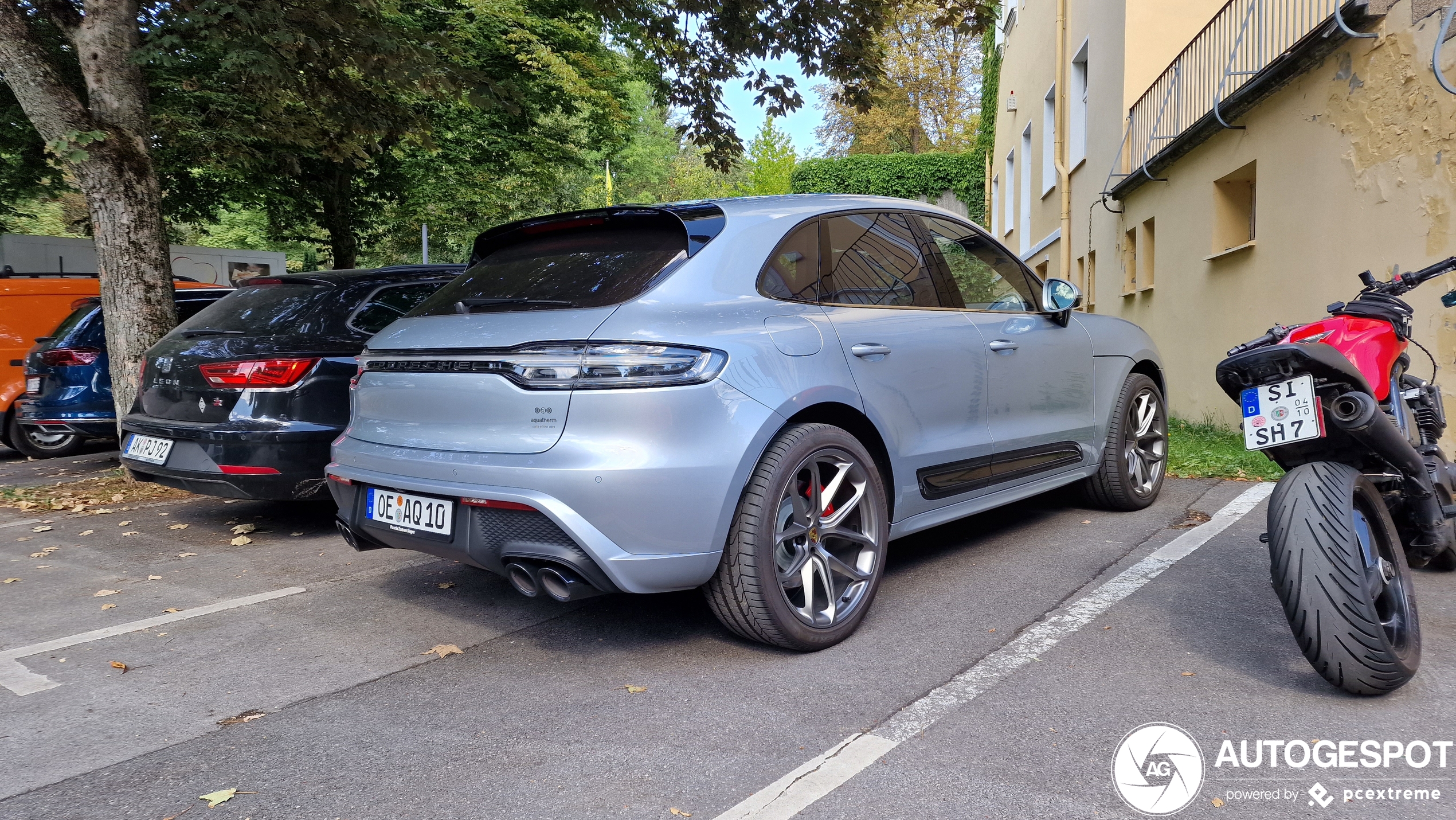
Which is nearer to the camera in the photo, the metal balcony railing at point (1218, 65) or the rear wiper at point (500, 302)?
the rear wiper at point (500, 302)

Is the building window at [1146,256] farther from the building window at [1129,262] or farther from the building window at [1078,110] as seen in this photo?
the building window at [1078,110]

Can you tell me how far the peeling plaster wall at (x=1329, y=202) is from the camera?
21.3ft

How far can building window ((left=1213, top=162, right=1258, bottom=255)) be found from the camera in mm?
9938

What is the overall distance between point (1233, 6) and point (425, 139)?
8.36 m

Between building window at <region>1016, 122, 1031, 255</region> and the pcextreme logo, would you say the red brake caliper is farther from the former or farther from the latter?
building window at <region>1016, 122, 1031, 255</region>

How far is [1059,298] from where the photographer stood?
4789 millimetres

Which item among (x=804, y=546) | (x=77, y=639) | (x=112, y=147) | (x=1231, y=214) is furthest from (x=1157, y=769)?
(x=1231, y=214)

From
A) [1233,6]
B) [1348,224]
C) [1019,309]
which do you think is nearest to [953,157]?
[1233,6]

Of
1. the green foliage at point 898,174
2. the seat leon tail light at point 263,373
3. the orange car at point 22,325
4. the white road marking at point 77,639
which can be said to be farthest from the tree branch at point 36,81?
the green foliage at point 898,174

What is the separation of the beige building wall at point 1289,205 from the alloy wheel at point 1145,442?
2200 millimetres

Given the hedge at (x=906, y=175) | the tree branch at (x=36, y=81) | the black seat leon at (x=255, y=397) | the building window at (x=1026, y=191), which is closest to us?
A: the black seat leon at (x=255, y=397)

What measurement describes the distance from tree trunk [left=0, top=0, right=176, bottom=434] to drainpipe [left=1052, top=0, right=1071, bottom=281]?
13466 mm

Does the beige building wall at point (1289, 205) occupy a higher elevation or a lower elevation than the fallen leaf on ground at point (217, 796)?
higher

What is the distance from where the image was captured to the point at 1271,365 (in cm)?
311
